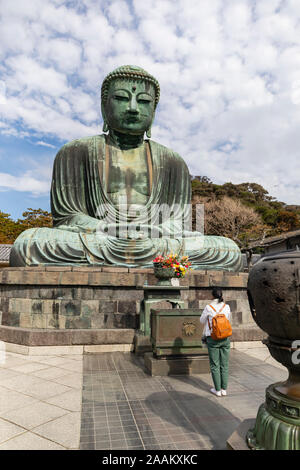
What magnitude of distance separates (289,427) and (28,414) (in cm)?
245

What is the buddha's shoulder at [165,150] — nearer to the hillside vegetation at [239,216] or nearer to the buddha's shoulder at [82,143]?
the buddha's shoulder at [82,143]

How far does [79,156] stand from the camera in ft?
27.9

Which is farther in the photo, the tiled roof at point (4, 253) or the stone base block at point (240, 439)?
the tiled roof at point (4, 253)

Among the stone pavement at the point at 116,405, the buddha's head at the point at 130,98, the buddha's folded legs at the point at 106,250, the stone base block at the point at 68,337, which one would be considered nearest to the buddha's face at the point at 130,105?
the buddha's head at the point at 130,98

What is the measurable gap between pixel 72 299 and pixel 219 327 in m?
3.27

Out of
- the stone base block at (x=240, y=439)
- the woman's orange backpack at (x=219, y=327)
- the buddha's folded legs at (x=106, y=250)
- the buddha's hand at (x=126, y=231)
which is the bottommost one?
the stone base block at (x=240, y=439)

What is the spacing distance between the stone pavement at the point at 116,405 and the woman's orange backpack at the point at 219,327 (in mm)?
669

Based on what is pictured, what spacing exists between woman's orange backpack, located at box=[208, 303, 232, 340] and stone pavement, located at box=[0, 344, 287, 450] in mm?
669

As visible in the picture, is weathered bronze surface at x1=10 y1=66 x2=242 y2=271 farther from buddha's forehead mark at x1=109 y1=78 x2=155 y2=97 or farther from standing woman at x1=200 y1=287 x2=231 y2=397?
standing woman at x1=200 y1=287 x2=231 y2=397

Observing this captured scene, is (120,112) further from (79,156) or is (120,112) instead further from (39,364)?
(39,364)

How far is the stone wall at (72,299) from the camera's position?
600 centimetres

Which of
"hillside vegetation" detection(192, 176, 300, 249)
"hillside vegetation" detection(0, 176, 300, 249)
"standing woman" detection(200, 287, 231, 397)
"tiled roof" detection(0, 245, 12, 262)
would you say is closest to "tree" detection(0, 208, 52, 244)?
"hillside vegetation" detection(0, 176, 300, 249)

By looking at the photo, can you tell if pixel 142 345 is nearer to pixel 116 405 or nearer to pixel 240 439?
pixel 116 405
